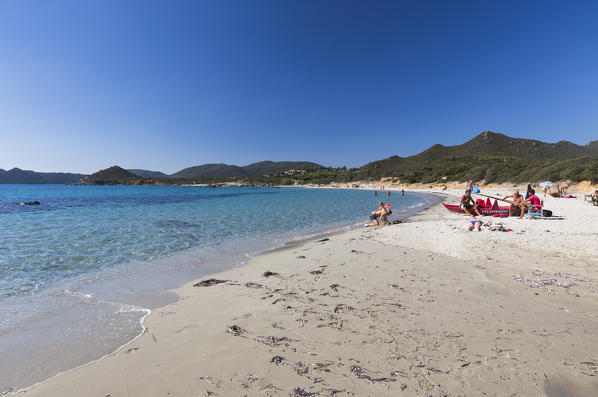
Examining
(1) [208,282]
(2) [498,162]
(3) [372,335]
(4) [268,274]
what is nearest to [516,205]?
(4) [268,274]

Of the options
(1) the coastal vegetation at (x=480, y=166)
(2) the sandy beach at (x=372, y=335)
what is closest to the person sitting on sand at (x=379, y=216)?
(2) the sandy beach at (x=372, y=335)

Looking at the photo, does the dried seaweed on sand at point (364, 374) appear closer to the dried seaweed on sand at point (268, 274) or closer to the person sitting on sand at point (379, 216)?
the dried seaweed on sand at point (268, 274)

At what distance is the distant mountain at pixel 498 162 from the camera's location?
50219mm

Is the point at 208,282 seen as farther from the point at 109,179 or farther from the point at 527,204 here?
the point at 109,179

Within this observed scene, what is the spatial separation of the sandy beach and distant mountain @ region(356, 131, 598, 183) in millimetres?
50128

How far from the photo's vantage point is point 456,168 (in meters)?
90.3

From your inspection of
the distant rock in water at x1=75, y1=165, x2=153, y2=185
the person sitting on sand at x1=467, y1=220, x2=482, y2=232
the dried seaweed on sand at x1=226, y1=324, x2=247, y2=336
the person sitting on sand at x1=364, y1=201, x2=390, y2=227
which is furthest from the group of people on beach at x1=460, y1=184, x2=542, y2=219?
the distant rock in water at x1=75, y1=165, x2=153, y2=185

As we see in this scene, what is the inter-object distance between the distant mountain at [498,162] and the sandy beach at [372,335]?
1974 inches

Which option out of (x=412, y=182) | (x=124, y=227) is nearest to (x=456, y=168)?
(x=412, y=182)

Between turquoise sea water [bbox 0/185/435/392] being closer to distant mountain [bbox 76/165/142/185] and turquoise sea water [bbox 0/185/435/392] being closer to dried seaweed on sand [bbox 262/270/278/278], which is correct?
dried seaweed on sand [bbox 262/270/278/278]

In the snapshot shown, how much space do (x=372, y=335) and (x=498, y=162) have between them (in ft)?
358

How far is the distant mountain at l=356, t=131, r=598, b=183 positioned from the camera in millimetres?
50219

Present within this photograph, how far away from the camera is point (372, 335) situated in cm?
394

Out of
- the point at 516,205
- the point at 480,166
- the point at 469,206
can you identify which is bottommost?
the point at 469,206
